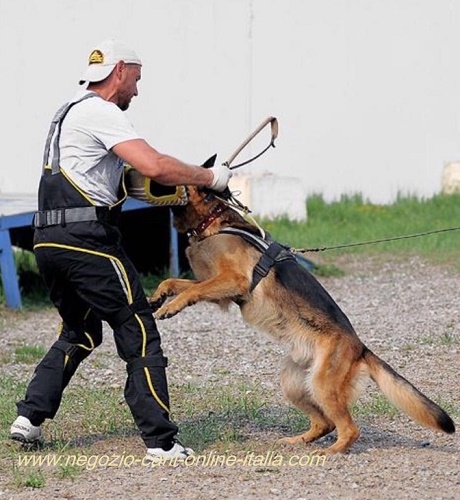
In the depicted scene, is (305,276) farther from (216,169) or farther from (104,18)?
(104,18)

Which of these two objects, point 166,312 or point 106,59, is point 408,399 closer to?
point 166,312

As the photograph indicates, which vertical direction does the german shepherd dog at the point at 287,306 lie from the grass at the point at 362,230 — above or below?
above

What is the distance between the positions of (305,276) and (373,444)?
0.92 metres

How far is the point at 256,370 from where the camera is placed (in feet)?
24.9

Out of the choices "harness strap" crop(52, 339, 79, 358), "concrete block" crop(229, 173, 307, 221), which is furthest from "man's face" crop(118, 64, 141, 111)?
"concrete block" crop(229, 173, 307, 221)

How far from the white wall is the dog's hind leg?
758cm

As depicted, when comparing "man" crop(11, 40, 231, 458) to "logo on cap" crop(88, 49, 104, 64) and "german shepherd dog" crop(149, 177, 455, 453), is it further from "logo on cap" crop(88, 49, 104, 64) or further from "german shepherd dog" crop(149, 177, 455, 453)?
"german shepherd dog" crop(149, 177, 455, 453)

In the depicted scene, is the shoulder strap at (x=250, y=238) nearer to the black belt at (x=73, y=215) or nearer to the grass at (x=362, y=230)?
the black belt at (x=73, y=215)

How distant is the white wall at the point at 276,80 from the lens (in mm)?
12961

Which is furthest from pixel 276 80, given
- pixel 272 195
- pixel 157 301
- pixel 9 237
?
pixel 157 301

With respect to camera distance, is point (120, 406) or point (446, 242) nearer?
point (120, 406)

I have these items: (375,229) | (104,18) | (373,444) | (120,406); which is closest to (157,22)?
(104,18)

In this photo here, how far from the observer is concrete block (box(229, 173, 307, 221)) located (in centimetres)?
1303

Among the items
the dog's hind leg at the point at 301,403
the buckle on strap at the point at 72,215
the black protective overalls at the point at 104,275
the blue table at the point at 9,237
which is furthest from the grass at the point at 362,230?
the buckle on strap at the point at 72,215
